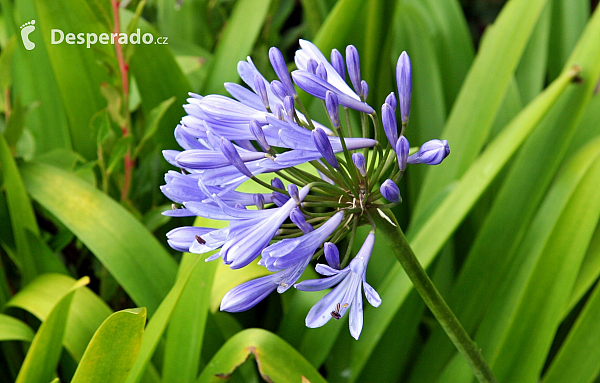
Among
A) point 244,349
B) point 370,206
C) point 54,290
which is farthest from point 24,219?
point 370,206

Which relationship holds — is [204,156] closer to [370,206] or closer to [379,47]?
[370,206]

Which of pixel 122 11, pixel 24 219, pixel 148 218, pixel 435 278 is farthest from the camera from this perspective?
pixel 122 11

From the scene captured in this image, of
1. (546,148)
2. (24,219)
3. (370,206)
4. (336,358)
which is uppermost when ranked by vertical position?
(370,206)

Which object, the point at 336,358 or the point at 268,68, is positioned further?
the point at 268,68

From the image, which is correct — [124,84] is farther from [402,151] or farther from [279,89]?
[402,151]

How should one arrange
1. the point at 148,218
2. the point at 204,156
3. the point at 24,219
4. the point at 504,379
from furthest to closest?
the point at 148,218
the point at 24,219
the point at 504,379
the point at 204,156

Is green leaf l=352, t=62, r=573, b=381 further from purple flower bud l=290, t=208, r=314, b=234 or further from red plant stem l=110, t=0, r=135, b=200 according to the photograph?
red plant stem l=110, t=0, r=135, b=200

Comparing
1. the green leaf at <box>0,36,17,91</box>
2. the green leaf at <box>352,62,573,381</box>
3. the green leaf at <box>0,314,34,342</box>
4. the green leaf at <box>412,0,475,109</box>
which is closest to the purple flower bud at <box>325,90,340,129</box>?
the green leaf at <box>352,62,573,381</box>
